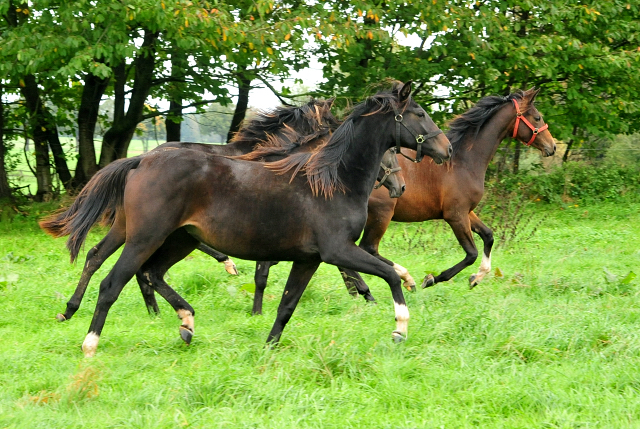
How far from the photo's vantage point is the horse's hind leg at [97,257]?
5.61 meters

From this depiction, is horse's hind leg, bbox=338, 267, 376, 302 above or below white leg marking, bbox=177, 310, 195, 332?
below

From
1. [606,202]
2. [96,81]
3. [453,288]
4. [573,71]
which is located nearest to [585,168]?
[606,202]

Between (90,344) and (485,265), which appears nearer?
(90,344)

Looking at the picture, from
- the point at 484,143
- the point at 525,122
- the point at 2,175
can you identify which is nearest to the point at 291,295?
the point at 484,143

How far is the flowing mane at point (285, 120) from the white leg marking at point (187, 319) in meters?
2.25

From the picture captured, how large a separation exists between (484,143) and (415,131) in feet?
9.19

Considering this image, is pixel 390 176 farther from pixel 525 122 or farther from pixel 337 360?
pixel 525 122

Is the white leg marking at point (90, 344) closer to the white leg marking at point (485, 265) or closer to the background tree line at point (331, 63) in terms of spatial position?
the white leg marking at point (485, 265)

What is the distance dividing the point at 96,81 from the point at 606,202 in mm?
10947

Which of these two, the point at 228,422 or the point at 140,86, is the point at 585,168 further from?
the point at 228,422

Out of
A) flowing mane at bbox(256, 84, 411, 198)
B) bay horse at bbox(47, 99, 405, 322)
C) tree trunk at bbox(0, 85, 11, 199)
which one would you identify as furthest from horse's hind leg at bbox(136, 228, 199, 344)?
tree trunk at bbox(0, 85, 11, 199)

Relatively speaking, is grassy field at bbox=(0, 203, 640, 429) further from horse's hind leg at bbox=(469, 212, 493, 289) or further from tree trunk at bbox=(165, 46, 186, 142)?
tree trunk at bbox=(165, 46, 186, 142)

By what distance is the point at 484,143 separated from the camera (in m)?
8.07

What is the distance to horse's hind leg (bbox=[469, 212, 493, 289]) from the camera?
7.65m
